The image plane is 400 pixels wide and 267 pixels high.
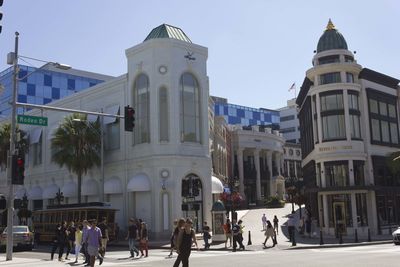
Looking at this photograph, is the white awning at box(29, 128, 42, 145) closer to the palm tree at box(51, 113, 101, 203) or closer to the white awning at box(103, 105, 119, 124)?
the palm tree at box(51, 113, 101, 203)

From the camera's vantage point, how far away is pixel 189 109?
41.0 meters

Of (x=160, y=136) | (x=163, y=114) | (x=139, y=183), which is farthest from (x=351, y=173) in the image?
(x=139, y=183)

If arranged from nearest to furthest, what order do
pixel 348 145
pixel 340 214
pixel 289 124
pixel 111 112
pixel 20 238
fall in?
pixel 20 238, pixel 340 214, pixel 348 145, pixel 111 112, pixel 289 124

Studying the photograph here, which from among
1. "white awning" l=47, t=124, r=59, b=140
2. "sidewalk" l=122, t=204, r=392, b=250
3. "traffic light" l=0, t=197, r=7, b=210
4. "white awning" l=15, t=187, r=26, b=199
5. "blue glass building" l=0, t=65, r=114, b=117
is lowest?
"sidewalk" l=122, t=204, r=392, b=250

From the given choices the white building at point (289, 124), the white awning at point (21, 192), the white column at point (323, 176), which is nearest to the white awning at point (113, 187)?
the white column at point (323, 176)

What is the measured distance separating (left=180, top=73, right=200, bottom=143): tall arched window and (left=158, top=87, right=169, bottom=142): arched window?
4.17 ft

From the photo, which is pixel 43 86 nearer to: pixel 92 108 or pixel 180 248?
pixel 92 108

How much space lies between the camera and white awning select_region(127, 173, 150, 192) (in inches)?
1528

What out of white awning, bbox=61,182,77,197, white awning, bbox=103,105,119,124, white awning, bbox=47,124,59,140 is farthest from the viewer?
white awning, bbox=47,124,59,140

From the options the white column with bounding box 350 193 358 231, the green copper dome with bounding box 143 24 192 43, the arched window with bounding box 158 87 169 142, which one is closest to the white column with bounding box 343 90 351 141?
the white column with bounding box 350 193 358 231

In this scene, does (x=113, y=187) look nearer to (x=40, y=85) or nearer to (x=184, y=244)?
(x=184, y=244)

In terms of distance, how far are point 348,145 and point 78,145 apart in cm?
2225

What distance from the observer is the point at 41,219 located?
39.7m

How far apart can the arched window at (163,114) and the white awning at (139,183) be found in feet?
11.2
